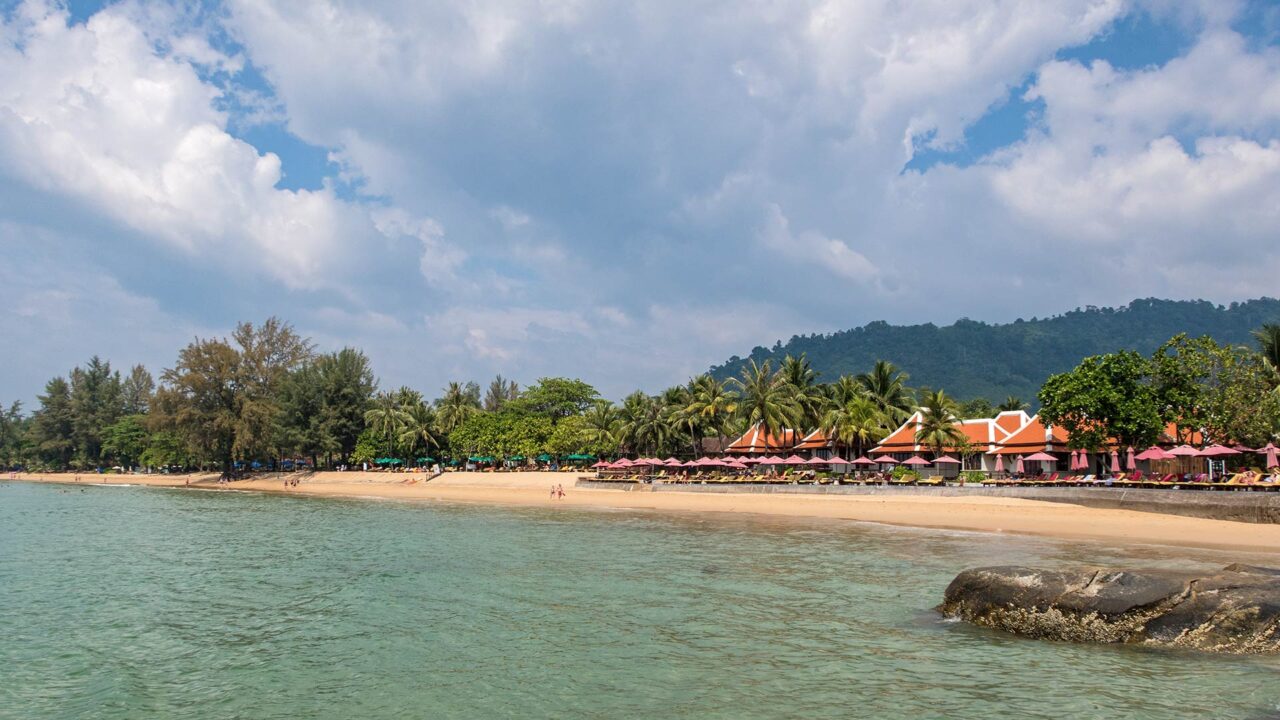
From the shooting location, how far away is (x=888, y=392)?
66.3 meters

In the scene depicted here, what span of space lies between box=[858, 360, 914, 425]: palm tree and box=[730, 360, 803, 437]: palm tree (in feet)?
24.0

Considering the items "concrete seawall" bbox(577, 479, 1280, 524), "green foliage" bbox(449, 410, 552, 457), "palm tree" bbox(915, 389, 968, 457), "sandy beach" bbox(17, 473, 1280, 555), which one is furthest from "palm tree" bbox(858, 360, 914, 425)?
"green foliage" bbox(449, 410, 552, 457)

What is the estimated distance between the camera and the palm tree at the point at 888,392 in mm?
65188

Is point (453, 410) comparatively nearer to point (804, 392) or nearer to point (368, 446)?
point (368, 446)

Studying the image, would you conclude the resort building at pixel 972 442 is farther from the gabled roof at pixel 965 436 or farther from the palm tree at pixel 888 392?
the palm tree at pixel 888 392

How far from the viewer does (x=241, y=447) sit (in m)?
79.9

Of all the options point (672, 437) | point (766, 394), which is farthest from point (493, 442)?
point (766, 394)

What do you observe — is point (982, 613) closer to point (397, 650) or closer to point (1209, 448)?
point (397, 650)

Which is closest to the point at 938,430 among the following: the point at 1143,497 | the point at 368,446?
the point at 1143,497

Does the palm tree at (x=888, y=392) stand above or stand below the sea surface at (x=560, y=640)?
above

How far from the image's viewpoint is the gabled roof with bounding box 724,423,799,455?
6900 cm

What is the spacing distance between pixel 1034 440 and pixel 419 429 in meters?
61.3

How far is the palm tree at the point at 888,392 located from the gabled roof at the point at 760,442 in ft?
25.5

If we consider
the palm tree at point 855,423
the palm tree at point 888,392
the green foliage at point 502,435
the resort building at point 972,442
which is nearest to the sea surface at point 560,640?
the resort building at point 972,442
